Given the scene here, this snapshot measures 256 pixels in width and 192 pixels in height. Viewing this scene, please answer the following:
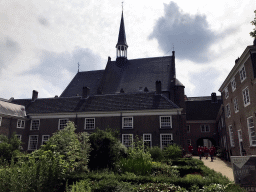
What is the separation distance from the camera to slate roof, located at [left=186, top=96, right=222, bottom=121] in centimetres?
4044

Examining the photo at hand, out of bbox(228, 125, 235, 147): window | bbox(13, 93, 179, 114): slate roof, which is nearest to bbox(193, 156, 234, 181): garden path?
bbox(228, 125, 235, 147): window

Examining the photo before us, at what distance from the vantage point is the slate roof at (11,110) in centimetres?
2757

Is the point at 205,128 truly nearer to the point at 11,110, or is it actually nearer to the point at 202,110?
the point at 202,110

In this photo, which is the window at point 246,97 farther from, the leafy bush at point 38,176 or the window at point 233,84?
the leafy bush at point 38,176

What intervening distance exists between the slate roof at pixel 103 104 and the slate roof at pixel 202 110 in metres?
15.5

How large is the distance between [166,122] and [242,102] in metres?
10.2

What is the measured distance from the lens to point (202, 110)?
41.6m

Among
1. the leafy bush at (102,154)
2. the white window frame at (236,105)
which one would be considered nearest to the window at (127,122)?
the white window frame at (236,105)

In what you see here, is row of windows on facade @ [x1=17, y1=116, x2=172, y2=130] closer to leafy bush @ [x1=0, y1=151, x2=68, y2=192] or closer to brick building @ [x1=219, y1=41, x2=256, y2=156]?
brick building @ [x1=219, y1=41, x2=256, y2=156]

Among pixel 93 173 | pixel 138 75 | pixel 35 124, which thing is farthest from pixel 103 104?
pixel 93 173

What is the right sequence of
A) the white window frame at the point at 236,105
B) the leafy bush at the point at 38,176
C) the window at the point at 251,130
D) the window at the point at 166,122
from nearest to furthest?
the leafy bush at the point at 38,176, the window at the point at 251,130, the white window frame at the point at 236,105, the window at the point at 166,122

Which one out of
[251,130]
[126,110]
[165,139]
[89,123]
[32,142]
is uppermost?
[126,110]

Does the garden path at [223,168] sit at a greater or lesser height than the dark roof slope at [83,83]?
lesser

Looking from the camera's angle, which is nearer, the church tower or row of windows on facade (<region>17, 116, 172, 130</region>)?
row of windows on facade (<region>17, 116, 172, 130</region>)
